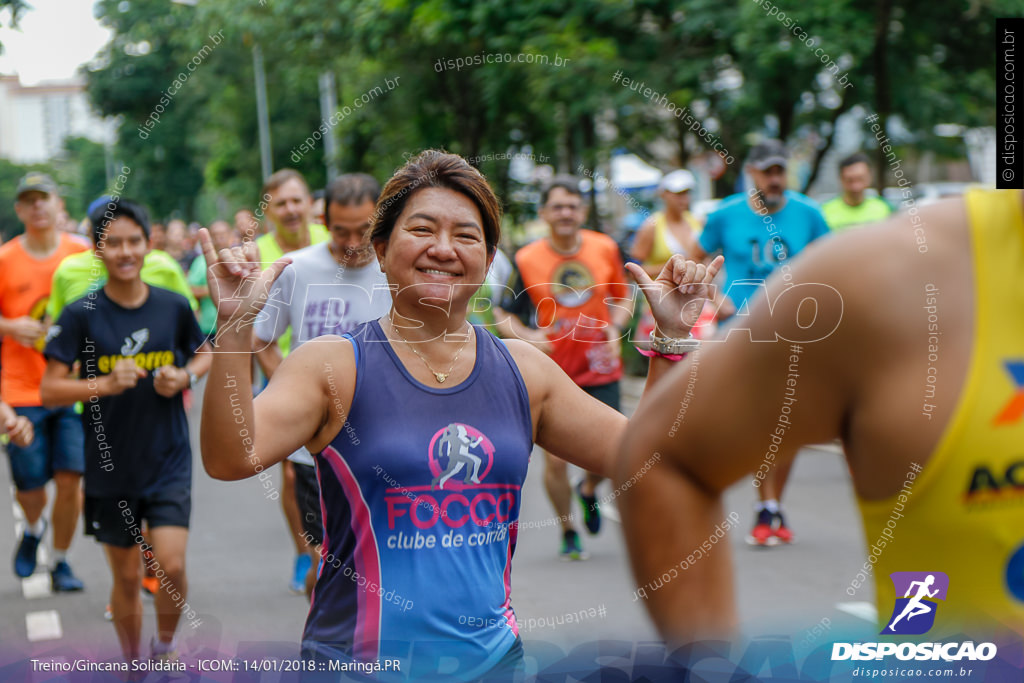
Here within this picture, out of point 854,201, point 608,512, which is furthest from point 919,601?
point 854,201

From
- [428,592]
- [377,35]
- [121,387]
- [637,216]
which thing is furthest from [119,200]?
[637,216]

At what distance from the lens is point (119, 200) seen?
483 cm

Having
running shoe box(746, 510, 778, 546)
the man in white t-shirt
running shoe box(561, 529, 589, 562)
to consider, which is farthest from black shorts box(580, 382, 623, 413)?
the man in white t-shirt

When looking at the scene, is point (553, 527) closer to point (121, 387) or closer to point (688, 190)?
point (688, 190)

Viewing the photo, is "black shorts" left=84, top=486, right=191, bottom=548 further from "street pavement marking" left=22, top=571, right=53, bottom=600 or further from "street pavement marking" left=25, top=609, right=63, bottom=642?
"street pavement marking" left=22, top=571, right=53, bottom=600

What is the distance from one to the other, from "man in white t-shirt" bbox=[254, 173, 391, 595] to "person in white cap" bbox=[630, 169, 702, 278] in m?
3.57

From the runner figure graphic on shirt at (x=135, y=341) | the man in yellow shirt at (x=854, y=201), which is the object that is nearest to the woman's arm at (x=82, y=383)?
the runner figure graphic on shirt at (x=135, y=341)

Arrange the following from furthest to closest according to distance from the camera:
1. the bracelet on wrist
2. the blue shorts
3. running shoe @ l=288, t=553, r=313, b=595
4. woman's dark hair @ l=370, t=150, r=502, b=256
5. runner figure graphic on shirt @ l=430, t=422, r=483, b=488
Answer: the blue shorts < running shoe @ l=288, t=553, r=313, b=595 < woman's dark hair @ l=370, t=150, r=502, b=256 < the bracelet on wrist < runner figure graphic on shirt @ l=430, t=422, r=483, b=488

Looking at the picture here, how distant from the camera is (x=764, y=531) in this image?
22.0ft

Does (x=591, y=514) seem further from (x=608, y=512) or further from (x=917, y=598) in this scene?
(x=917, y=598)

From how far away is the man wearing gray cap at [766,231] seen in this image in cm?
659

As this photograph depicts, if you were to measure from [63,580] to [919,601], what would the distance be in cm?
597

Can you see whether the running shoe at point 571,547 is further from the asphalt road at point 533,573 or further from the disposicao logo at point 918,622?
the disposicao logo at point 918,622

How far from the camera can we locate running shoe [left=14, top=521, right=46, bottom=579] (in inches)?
254
